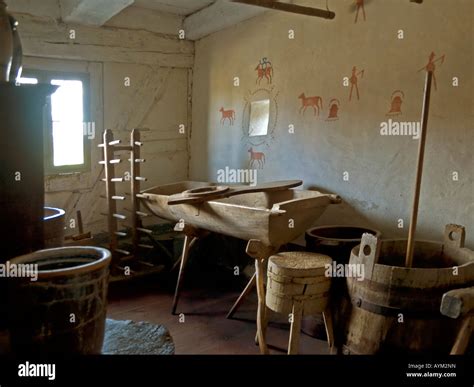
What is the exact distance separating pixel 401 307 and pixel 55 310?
1.49 meters

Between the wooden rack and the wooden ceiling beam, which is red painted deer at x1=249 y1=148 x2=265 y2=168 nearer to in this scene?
the wooden rack

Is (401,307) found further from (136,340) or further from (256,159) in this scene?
(256,159)

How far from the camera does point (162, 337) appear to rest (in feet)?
7.68

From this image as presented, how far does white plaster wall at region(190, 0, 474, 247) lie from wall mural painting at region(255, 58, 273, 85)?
68 millimetres

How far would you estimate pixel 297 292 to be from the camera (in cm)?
227

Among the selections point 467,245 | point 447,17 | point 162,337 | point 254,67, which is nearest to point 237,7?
point 254,67

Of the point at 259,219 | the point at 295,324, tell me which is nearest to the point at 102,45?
the point at 259,219

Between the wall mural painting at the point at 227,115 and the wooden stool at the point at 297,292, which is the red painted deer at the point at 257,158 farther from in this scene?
the wooden stool at the point at 297,292

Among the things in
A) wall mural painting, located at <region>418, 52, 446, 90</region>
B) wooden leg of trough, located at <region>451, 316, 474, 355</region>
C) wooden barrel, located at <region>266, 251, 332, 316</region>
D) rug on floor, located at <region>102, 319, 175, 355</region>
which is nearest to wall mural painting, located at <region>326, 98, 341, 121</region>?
wall mural painting, located at <region>418, 52, 446, 90</region>

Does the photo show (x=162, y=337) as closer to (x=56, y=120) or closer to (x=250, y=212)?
(x=250, y=212)

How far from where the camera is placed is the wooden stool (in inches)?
89.4

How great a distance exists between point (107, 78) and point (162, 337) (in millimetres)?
3183

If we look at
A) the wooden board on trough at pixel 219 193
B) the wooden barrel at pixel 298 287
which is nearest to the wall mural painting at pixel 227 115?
the wooden board on trough at pixel 219 193

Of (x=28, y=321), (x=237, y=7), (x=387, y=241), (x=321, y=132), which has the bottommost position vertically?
(x=28, y=321)
